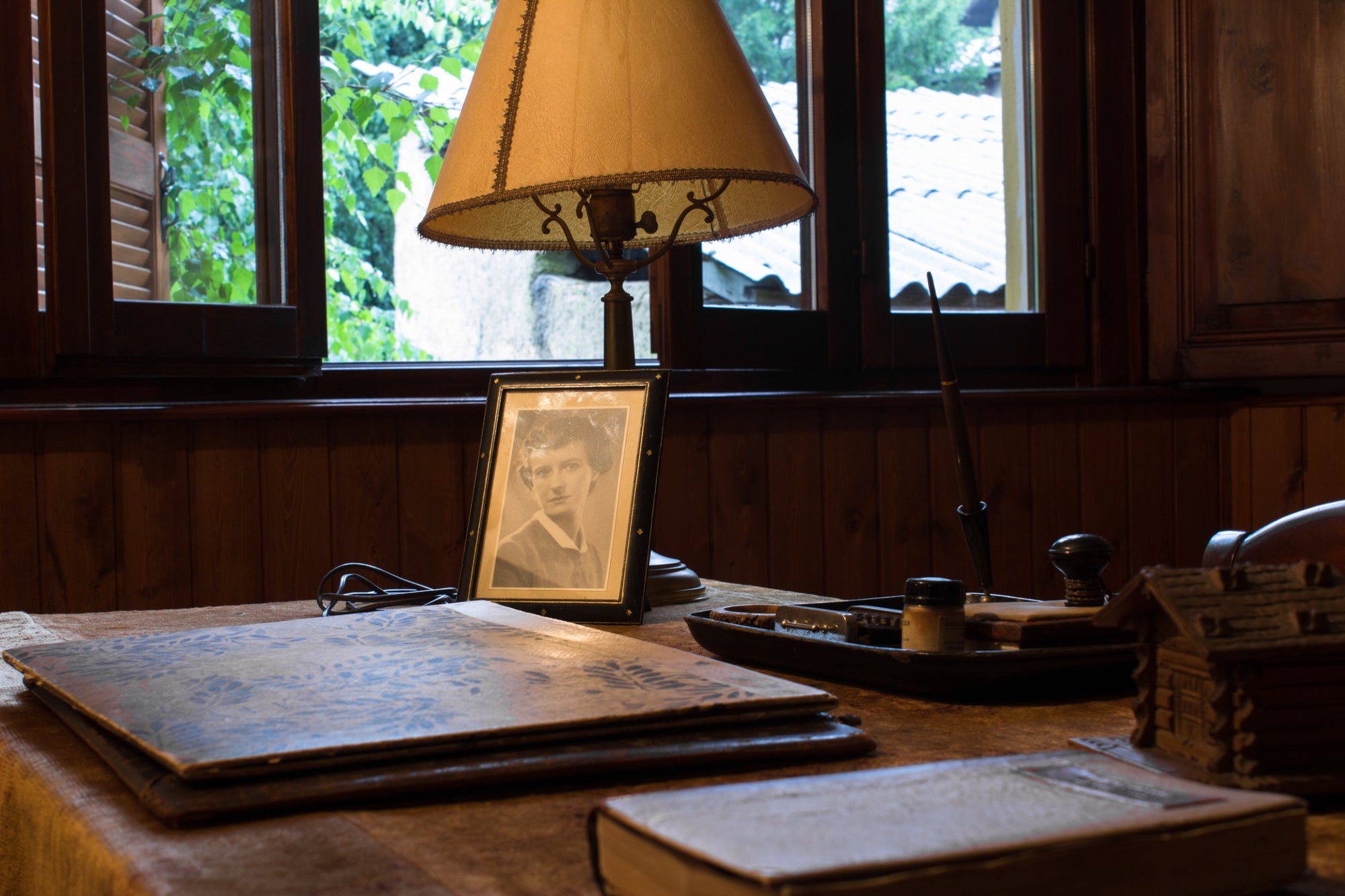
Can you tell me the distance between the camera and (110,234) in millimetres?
1798

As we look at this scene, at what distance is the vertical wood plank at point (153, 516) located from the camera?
186 cm

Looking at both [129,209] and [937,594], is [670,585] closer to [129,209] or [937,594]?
[937,594]

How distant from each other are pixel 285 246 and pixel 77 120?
1.11ft

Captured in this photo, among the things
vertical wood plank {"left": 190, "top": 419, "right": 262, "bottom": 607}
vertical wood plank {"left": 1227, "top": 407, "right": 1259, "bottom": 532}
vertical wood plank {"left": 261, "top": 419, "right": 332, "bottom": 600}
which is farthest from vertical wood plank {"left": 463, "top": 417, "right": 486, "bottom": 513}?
vertical wood plank {"left": 1227, "top": 407, "right": 1259, "bottom": 532}

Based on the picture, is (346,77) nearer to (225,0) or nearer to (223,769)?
(225,0)

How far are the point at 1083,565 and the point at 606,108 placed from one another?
0.60m

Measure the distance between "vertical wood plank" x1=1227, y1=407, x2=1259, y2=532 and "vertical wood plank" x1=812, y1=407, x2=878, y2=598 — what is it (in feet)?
2.75

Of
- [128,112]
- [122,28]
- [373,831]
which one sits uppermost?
[122,28]

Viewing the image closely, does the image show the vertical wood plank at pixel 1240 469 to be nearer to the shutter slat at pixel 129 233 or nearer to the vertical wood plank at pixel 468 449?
the vertical wood plank at pixel 468 449

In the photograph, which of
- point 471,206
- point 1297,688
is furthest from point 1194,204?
point 1297,688

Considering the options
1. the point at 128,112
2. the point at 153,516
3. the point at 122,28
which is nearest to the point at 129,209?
the point at 128,112

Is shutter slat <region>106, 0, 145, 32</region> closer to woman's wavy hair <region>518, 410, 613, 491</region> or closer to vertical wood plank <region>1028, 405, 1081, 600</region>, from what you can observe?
woman's wavy hair <region>518, 410, 613, 491</region>

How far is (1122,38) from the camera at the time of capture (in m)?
2.65

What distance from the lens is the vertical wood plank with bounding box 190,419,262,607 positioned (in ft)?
6.27
